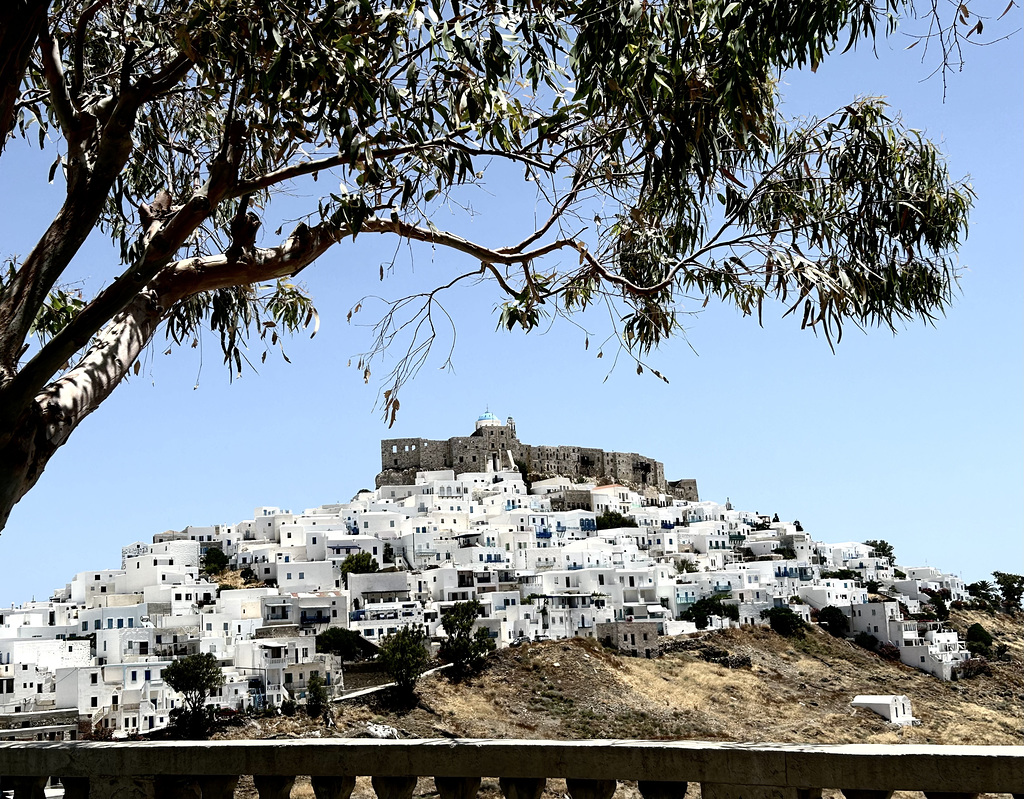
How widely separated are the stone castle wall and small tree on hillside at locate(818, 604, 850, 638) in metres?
33.5

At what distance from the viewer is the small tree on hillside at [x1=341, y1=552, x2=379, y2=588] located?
5833 cm

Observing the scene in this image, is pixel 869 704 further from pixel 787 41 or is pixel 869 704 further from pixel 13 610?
pixel 787 41

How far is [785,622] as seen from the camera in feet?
191

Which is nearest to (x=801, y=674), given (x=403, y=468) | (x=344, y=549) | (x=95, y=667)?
(x=344, y=549)

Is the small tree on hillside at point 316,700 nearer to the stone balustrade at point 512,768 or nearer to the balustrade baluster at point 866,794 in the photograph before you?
the stone balustrade at point 512,768

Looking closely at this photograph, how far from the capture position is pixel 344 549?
201ft

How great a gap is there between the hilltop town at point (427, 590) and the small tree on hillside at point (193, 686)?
754mm

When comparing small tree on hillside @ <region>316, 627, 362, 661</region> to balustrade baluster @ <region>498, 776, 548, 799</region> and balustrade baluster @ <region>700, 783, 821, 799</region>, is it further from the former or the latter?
balustrade baluster @ <region>700, 783, 821, 799</region>

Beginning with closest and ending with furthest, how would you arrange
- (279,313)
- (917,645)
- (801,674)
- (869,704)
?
(279,313)
(869,704)
(801,674)
(917,645)

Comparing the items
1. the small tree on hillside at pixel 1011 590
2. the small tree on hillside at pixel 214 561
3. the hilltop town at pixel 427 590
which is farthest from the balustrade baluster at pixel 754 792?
the small tree on hillside at pixel 1011 590

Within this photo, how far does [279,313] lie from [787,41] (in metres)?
4.93

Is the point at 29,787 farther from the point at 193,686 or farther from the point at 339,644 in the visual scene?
the point at 339,644

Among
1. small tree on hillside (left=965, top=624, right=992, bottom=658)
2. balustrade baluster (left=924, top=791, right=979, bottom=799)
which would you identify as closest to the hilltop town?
small tree on hillside (left=965, top=624, right=992, bottom=658)

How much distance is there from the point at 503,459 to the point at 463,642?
1669 inches
